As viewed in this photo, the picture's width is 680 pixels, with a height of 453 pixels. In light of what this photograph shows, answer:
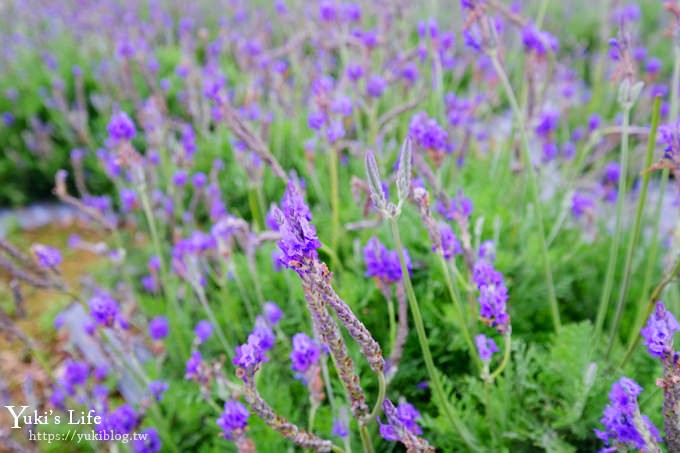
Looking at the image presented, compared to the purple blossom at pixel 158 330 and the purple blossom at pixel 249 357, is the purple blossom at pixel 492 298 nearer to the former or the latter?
the purple blossom at pixel 249 357

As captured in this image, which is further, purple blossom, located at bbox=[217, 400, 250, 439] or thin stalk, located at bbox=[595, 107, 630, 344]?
thin stalk, located at bbox=[595, 107, 630, 344]

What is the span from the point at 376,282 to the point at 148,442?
2.44ft

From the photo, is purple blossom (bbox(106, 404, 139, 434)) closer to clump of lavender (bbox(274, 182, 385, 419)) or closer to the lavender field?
the lavender field

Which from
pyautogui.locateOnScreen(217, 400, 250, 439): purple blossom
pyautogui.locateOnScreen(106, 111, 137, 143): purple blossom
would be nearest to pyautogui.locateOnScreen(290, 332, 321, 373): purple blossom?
pyautogui.locateOnScreen(217, 400, 250, 439): purple blossom

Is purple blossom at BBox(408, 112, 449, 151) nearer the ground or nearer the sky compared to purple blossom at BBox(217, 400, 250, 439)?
nearer the sky

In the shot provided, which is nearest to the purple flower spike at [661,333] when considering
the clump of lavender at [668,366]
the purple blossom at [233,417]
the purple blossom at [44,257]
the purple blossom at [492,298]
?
the clump of lavender at [668,366]

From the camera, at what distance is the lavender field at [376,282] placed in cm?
100

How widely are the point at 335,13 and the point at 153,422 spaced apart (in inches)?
60.7

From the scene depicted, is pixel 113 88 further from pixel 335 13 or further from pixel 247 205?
pixel 335 13

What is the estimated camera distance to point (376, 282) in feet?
4.33

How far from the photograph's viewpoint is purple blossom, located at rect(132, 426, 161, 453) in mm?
1452

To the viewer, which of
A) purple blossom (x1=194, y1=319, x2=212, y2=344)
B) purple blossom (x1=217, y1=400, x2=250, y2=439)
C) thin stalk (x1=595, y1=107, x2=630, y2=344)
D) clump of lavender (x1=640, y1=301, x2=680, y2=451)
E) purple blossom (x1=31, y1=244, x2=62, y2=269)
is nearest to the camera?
clump of lavender (x1=640, y1=301, x2=680, y2=451)

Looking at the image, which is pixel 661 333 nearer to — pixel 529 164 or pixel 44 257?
pixel 529 164

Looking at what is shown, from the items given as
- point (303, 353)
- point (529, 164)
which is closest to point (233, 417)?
point (303, 353)
